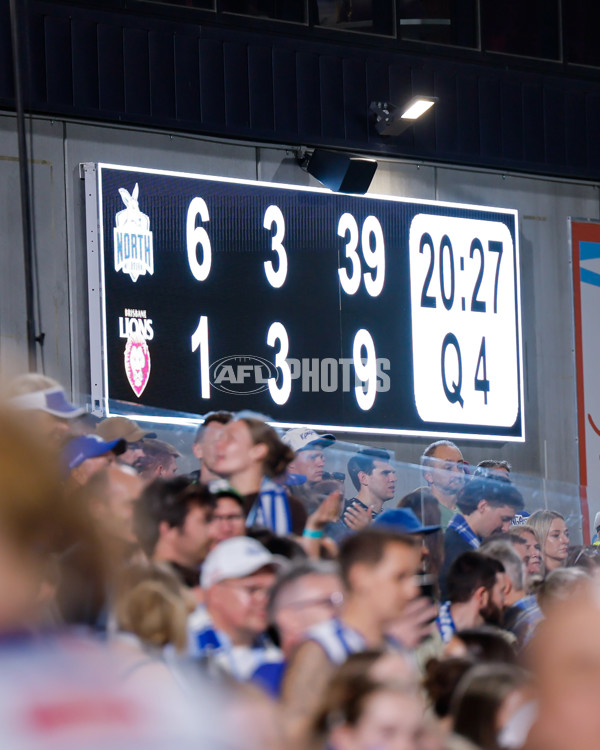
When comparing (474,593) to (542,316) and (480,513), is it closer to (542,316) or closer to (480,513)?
(480,513)

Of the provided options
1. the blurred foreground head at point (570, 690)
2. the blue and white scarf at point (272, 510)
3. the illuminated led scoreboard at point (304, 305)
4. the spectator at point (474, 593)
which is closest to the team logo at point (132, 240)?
the illuminated led scoreboard at point (304, 305)

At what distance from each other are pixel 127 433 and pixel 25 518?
2.76m

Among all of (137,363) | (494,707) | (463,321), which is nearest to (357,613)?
(494,707)

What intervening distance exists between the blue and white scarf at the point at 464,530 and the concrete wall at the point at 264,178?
3112 millimetres

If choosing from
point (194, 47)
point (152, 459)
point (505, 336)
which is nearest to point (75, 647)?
point (152, 459)

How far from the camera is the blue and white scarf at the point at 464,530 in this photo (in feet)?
17.1

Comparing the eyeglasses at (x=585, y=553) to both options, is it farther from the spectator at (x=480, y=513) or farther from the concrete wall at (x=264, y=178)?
the concrete wall at (x=264, y=178)

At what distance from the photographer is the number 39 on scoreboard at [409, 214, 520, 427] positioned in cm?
1023

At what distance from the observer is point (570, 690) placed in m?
2.60

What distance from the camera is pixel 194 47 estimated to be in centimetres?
970

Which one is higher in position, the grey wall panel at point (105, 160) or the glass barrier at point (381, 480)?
the grey wall panel at point (105, 160)

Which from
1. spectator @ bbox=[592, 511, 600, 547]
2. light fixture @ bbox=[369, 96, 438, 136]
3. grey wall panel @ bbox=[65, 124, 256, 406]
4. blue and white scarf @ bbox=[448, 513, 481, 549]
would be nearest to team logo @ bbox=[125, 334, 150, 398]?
grey wall panel @ bbox=[65, 124, 256, 406]

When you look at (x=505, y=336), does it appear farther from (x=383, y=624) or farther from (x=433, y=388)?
(x=383, y=624)

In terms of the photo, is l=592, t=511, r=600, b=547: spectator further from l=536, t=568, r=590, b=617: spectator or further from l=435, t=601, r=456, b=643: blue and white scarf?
l=435, t=601, r=456, b=643: blue and white scarf
